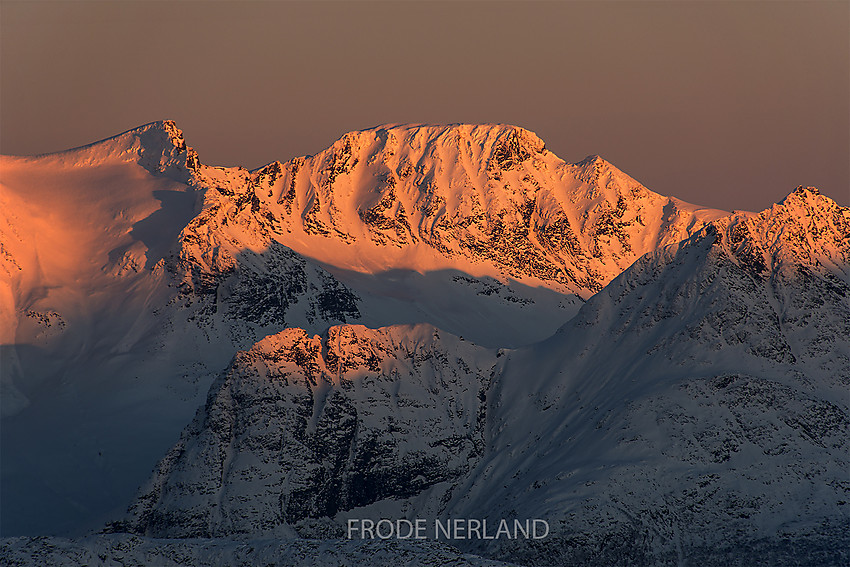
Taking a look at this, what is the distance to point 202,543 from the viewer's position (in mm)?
193875

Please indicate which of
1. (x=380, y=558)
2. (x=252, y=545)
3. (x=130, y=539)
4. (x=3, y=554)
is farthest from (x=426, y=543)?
(x=3, y=554)

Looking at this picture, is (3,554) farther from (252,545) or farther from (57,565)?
(252,545)

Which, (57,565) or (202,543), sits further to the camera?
Answer: (202,543)

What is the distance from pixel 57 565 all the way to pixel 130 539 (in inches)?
434

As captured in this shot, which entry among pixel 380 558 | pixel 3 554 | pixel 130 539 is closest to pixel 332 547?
pixel 380 558

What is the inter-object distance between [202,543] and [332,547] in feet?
49.7

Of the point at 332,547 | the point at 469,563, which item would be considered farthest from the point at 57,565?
the point at 469,563

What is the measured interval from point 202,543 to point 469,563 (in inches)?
1257

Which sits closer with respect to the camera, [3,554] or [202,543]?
[3,554]

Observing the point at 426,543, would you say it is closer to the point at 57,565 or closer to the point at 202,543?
the point at 202,543

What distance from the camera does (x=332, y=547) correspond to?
19125 centimetres

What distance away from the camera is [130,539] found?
190 meters

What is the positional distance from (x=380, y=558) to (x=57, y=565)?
114 ft

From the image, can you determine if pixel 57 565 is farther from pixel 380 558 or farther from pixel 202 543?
pixel 380 558
